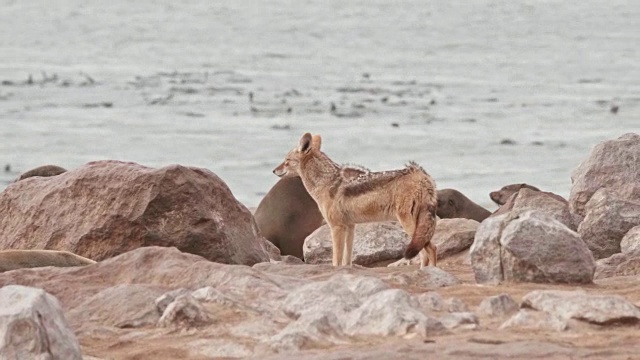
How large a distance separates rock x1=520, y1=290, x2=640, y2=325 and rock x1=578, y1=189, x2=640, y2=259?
5.30 metres

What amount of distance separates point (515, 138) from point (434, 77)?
9.77 m

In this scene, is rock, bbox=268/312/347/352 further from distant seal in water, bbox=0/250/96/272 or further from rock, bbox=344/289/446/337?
distant seal in water, bbox=0/250/96/272

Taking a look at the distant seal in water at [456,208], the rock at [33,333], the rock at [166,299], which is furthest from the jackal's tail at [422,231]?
the distant seal in water at [456,208]

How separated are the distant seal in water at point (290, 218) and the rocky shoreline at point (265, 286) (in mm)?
2297

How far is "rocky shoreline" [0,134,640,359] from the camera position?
7.18m

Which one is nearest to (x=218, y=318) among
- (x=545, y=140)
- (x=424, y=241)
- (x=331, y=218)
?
(x=424, y=241)

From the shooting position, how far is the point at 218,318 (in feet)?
26.1

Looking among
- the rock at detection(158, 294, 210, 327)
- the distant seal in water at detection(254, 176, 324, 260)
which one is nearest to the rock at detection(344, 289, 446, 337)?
the rock at detection(158, 294, 210, 327)

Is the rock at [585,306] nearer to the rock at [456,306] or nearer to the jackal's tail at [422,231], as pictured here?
the rock at [456,306]

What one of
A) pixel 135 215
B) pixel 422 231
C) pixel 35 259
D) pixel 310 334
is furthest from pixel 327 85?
pixel 310 334

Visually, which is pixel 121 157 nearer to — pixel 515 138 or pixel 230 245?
pixel 515 138

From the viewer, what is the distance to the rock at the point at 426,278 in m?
9.06

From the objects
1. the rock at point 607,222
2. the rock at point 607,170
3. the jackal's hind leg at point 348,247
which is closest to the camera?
the jackal's hind leg at point 348,247

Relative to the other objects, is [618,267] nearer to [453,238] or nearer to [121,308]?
[453,238]
